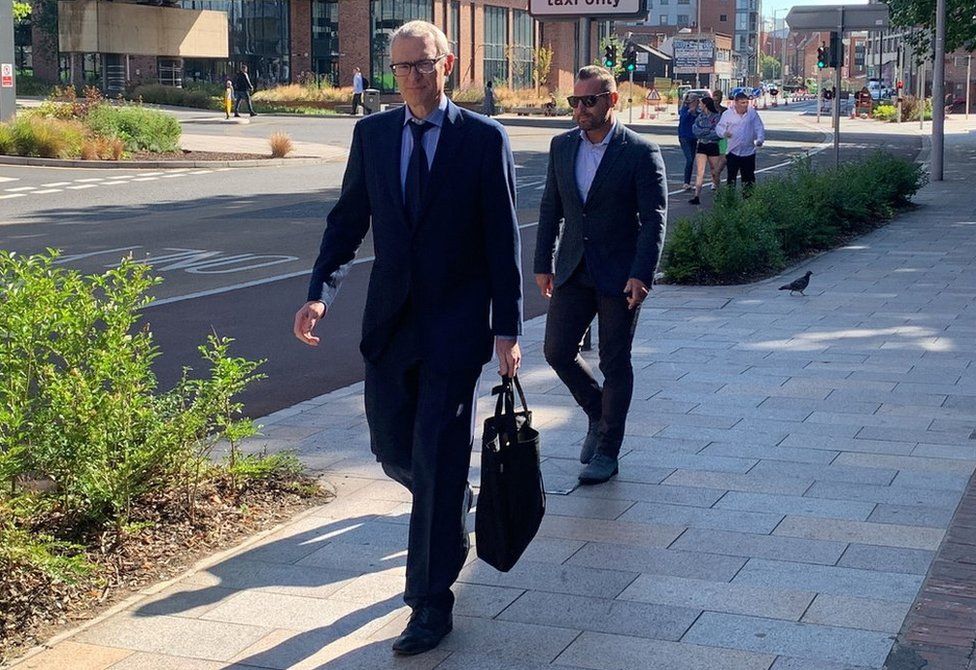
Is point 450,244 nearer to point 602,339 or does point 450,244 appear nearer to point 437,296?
point 437,296

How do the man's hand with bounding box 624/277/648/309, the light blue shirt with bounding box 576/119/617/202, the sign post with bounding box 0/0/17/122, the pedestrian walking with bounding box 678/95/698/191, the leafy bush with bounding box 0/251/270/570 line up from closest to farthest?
1. the leafy bush with bounding box 0/251/270/570
2. the man's hand with bounding box 624/277/648/309
3. the light blue shirt with bounding box 576/119/617/202
4. the pedestrian walking with bounding box 678/95/698/191
5. the sign post with bounding box 0/0/17/122

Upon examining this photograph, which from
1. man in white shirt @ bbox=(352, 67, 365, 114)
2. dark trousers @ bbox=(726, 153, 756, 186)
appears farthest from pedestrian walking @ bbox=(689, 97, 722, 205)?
man in white shirt @ bbox=(352, 67, 365, 114)

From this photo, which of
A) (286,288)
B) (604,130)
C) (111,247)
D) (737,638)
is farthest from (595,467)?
(111,247)

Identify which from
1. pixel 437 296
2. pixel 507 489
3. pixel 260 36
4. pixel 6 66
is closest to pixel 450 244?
pixel 437 296

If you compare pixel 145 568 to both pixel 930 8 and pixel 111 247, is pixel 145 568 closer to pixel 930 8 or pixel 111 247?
pixel 111 247

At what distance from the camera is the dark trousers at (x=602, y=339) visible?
6246 mm

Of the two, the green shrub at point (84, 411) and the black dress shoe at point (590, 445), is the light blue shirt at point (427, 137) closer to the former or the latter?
the green shrub at point (84, 411)

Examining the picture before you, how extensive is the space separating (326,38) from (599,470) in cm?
6916

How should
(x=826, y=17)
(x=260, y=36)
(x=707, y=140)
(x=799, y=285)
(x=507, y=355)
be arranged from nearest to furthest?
1. (x=507, y=355)
2. (x=799, y=285)
3. (x=707, y=140)
4. (x=826, y=17)
5. (x=260, y=36)

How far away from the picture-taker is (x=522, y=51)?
82188mm

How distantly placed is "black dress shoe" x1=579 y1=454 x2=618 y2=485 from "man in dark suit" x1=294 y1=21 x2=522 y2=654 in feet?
5.92

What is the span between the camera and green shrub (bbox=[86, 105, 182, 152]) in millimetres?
30297

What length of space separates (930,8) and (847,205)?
1396cm

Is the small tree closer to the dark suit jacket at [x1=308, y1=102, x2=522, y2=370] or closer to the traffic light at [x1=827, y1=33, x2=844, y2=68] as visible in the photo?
the traffic light at [x1=827, y1=33, x2=844, y2=68]
